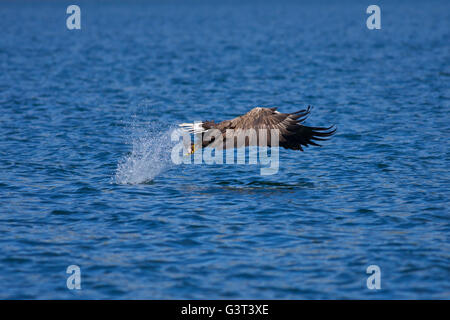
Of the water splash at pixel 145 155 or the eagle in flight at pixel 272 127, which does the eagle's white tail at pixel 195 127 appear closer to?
the eagle in flight at pixel 272 127

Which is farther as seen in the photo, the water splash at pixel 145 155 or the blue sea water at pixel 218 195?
the water splash at pixel 145 155

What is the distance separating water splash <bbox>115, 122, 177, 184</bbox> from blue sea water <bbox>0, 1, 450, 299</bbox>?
0.27ft

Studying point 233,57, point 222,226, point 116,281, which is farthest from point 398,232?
point 233,57

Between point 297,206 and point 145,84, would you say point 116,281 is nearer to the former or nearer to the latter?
point 297,206

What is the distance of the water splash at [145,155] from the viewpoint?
15.1 metres

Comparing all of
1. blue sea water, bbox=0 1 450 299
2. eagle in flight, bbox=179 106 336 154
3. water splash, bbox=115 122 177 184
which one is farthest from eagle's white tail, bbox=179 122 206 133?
water splash, bbox=115 122 177 184

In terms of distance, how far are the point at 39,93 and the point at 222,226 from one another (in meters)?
18.0

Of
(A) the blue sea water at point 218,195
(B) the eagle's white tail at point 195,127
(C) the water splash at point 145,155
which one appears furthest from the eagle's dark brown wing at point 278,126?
(C) the water splash at point 145,155

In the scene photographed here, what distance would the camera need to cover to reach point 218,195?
13578 millimetres

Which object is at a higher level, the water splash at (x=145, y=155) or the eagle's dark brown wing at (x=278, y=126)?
the eagle's dark brown wing at (x=278, y=126)

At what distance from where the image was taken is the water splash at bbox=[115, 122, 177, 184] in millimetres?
15148

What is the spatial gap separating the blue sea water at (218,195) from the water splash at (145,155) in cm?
8

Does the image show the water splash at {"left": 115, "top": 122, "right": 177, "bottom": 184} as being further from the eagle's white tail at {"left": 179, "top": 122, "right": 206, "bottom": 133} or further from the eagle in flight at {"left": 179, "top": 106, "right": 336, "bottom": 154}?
the eagle in flight at {"left": 179, "top": 106, "right": 336, "bottom": 154}
